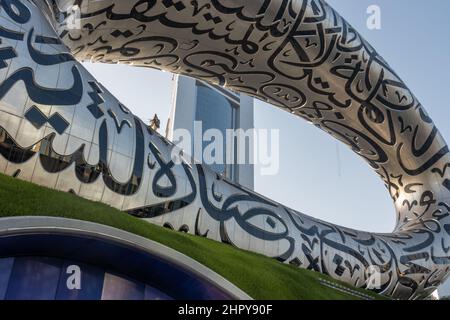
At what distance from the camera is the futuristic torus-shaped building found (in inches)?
228

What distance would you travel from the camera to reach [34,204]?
14.7ft

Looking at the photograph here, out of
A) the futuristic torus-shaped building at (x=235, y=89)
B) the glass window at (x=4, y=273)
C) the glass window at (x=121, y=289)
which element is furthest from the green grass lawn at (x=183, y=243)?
the futuristic torus-shaped building at (x=235, y=89)

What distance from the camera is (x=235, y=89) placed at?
12.1 m

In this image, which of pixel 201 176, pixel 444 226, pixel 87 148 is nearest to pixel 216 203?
pixel 201 176

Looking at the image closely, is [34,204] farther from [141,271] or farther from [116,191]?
[116,191]

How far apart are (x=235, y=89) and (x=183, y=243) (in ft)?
23.6

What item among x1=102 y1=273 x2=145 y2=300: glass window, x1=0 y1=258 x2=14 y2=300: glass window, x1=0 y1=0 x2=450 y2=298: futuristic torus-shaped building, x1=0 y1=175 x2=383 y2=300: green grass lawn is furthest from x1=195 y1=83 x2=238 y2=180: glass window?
x1=0 y1=258 x2=14 y2=300: glass window

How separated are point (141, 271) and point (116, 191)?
2.01 metres

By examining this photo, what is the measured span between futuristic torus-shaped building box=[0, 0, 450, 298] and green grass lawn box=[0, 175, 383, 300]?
0.91 metres

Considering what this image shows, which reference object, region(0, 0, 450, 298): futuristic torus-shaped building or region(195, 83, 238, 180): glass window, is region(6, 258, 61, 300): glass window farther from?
region(195, 83, 238, 180): glass window

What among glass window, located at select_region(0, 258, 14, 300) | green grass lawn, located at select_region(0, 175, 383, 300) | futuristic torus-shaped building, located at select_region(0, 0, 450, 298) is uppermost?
futuristic torus-shaped building, located at select_region(0, 0, 450, 298)

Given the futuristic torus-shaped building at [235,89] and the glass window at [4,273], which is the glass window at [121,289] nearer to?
the glass window at [4,273]

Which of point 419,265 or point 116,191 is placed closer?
point 116,191

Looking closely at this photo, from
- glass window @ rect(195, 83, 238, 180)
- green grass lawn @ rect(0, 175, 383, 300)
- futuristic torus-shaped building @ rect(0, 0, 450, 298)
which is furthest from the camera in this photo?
glass window @ rect(195, 83, 238, 180)
